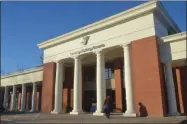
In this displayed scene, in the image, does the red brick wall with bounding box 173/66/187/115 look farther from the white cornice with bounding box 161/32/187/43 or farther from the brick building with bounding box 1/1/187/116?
the white cornice with bounding box 161/32/187/43

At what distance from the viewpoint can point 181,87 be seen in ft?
74.5

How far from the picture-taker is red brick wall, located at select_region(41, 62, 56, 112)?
28125mm

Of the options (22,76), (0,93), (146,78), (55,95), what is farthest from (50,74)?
(0,93)

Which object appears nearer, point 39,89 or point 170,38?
point 170,38

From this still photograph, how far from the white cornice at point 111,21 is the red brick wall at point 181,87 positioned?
7.64 m

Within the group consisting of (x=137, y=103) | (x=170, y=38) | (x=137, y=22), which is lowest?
(x=137, y=103)

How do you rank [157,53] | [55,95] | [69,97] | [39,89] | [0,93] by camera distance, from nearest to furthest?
[157,53]
[55,95]
[69,97]
[39,89]
[0,93]

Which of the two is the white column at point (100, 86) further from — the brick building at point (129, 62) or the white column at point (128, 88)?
the white column at point (128, 88)

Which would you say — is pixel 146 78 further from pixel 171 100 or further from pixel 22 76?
pixel 22 76

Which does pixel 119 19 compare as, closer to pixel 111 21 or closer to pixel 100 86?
pixel 111 21

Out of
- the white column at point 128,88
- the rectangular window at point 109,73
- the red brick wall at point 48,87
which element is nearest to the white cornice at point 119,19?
the white column at point 128,88

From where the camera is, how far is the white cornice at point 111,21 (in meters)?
19.7

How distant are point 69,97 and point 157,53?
1657 cm

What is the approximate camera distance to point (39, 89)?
148 feet
